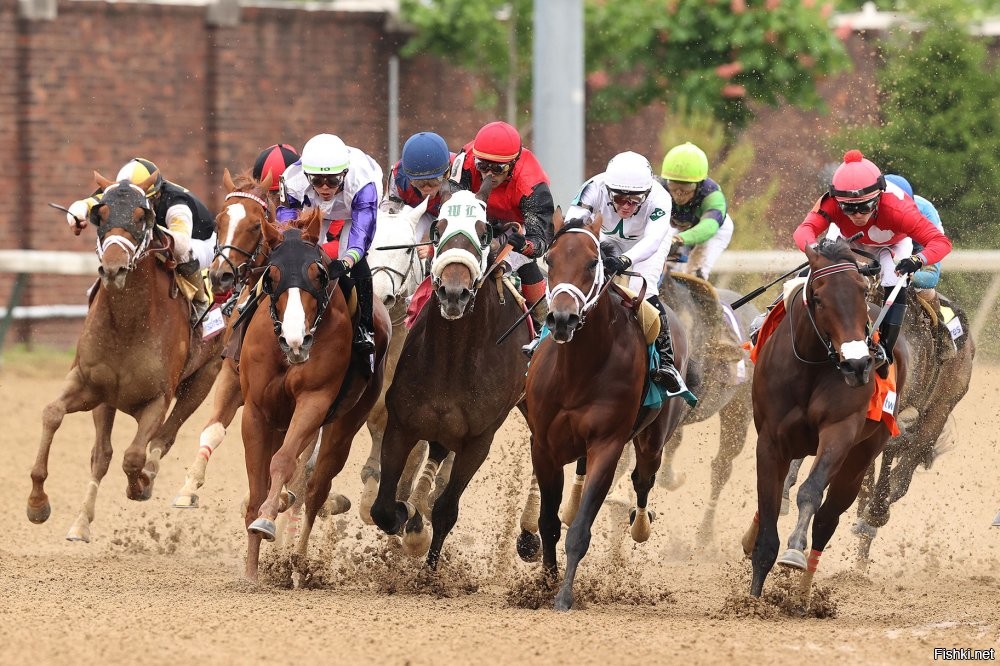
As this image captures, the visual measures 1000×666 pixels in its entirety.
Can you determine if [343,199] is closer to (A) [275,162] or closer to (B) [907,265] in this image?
(A) [275,162]

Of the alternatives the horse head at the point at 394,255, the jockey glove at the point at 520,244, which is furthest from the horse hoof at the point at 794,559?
the horse head at the point at 394,255

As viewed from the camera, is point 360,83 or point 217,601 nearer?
point 217,601

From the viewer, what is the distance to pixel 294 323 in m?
7.52

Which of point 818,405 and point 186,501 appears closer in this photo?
point 818,405

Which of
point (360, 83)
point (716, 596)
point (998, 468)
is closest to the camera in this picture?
point (716, 596)

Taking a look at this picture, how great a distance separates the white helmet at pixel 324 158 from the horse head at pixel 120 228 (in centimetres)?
110

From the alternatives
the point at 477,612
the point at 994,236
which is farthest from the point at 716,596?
the point at 994,236

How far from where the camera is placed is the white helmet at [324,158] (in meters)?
8.14

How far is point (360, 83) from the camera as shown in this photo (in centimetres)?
1775

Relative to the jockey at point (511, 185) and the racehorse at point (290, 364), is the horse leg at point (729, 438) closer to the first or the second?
the jockey at point (511, 185)

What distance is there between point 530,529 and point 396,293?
4.84 ft

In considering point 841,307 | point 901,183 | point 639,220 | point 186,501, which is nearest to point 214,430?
point 186,501

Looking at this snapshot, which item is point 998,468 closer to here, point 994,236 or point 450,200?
point 994,236

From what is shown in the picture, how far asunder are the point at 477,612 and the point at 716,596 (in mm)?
1706
